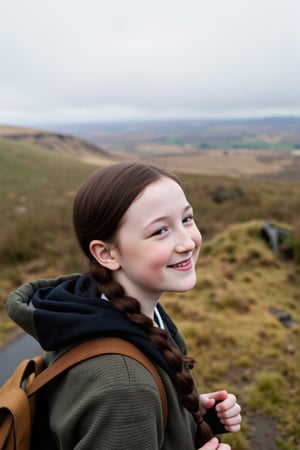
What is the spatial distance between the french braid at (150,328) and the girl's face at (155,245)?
0.05 meters

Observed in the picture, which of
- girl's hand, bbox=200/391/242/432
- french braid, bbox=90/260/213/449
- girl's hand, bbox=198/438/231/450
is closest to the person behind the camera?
french braid, bbox=90/260/213/449

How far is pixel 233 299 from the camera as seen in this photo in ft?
21.3

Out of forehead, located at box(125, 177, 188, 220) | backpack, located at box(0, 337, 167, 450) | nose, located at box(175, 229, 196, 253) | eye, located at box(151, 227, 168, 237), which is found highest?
forehead, located at box(125, 177, 188, 220)

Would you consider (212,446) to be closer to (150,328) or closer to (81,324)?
(150,328)

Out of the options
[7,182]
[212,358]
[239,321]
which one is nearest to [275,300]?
[239,321]

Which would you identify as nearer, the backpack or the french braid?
the backpack

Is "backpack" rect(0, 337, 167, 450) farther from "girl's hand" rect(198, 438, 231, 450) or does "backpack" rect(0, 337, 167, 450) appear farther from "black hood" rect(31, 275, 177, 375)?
"girl's hand" rect(198, 438, 231, 450)

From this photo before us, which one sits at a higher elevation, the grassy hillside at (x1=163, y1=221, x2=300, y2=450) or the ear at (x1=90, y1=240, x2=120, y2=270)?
the ear at (x1=90, y1=240, x2=120, y2=270)

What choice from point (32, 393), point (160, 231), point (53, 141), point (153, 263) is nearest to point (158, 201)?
point (160, 231)

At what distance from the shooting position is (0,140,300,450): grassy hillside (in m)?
3.73

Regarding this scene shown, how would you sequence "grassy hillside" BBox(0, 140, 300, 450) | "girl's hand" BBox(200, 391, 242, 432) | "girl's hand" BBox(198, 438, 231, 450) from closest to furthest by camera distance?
"girl's hand" BBox(198, 438, 231, 450) → "girl's hand" BBox(200, 391, 242, 432) → "grassy hillside" BBox(0, 140, 300, 450)

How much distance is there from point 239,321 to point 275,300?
145 centimetres

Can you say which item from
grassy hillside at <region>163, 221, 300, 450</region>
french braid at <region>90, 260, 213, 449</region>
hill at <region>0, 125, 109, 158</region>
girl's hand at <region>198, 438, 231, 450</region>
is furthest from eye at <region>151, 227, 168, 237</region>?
hill at <region>0, 125, 109, 158</region>

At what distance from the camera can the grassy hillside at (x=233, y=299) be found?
12.3ft
